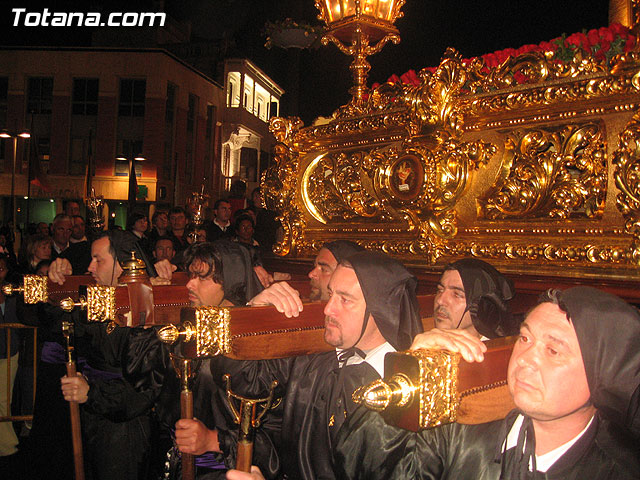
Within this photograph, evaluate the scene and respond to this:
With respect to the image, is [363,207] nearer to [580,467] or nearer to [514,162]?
[514,162]

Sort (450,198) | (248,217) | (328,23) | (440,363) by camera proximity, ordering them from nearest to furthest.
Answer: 1. (440,363)
2. (450,198)
3. (328,23)
4. (248,217)

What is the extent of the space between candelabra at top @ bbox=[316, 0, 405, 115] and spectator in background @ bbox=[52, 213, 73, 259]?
4.46 meters

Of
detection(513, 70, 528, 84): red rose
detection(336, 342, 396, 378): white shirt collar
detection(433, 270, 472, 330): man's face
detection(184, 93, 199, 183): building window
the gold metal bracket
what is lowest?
detection(336, 342, 396, 378): white shirt collar

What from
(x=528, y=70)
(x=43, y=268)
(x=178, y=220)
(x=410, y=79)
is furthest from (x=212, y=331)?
(x=178, y=220)

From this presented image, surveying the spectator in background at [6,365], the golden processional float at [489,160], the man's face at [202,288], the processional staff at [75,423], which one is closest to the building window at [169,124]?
the spectator in background at [6,365]

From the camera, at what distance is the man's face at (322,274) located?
335cm

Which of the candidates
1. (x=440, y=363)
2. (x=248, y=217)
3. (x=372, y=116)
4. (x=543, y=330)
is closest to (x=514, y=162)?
(x=372, y=116)

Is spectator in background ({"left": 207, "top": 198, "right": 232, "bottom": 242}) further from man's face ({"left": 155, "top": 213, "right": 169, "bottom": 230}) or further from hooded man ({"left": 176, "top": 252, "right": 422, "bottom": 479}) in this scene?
hooded man ({"left": 176, "top": 252, "right": 422, "bottom": 479})

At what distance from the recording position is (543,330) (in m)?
1.45

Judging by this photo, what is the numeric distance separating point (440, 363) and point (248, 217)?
5.13m

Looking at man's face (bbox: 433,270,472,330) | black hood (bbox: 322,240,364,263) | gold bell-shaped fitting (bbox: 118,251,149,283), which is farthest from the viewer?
black hood (bbox: 322,240,364,263)

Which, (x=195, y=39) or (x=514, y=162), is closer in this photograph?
(x=514, y=162)

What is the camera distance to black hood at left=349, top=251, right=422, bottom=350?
2.27 m

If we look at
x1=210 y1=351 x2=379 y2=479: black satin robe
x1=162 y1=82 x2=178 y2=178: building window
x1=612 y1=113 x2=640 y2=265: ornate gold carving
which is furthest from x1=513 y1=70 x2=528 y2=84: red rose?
x1=162 y1=82 x2=178 y2=178: building window
